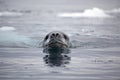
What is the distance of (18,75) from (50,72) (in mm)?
994

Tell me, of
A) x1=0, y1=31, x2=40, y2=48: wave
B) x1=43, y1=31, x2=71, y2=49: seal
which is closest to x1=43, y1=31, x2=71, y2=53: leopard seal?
x1=43, y1=31, x2=71, y2=49: seal

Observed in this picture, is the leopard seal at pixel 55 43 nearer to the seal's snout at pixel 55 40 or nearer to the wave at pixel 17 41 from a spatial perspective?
the seal's snout at pixel 55 40

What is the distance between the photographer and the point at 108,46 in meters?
21.9

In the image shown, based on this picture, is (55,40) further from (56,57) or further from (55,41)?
(56,57)

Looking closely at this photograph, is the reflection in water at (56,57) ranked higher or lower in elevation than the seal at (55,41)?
lower

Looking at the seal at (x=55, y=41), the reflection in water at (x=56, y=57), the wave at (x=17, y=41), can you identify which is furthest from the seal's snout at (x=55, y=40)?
the wave at (x=17, y=41)

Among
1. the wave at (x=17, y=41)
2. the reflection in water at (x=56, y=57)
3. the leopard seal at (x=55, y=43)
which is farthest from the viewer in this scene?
the wave at (x=17, y=41)

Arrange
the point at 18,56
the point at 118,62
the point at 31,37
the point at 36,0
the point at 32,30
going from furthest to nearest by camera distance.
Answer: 1. the point at 36,0
2. the point at 32,30
3. the point at 31,37
4. the point at 18,56
5. the point at 118,62

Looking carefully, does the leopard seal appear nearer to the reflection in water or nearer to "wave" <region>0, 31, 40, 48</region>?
the reflection in water

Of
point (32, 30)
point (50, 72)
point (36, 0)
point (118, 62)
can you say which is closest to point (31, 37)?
point (32, 30)

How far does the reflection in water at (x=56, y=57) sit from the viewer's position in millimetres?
15364

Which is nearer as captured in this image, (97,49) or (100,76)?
(100,76)

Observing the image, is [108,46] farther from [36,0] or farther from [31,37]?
[36,0]

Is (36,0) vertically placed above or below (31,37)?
above
